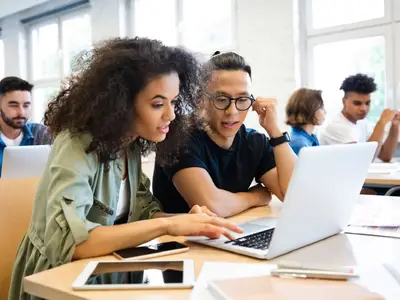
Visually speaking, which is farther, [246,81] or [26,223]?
[246,81]

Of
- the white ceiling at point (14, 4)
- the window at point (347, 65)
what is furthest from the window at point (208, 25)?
the white ceiling at point (14, 4)

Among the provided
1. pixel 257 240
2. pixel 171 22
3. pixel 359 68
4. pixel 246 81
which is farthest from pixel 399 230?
pixel 171 22

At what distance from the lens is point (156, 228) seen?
103 centimetres

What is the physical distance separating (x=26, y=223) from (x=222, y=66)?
0.86 meters

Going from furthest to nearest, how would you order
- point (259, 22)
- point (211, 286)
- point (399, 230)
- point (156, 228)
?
point (259, 22) < point (399, 230) < point (156, 228) < point (211, 286)

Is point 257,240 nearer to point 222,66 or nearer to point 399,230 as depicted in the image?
point 399,230

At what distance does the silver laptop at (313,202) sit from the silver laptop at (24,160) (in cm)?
97

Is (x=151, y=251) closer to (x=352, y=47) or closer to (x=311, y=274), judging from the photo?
(x=311, y=274)

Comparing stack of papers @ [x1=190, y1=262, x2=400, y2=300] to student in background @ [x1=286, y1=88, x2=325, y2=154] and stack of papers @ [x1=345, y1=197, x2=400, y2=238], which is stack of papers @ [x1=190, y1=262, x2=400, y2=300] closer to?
stack of papers @ [x1=345, y1=197, x2=400, y2=238]

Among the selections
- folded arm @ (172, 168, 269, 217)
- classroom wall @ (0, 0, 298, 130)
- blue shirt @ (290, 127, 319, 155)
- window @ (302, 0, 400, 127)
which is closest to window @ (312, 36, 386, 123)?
window @ (302, 0, 400, 127)

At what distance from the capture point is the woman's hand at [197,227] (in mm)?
1036

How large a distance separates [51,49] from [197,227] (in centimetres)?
683

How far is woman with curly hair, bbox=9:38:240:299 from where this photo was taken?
97cm

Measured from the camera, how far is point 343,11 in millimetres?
4242
